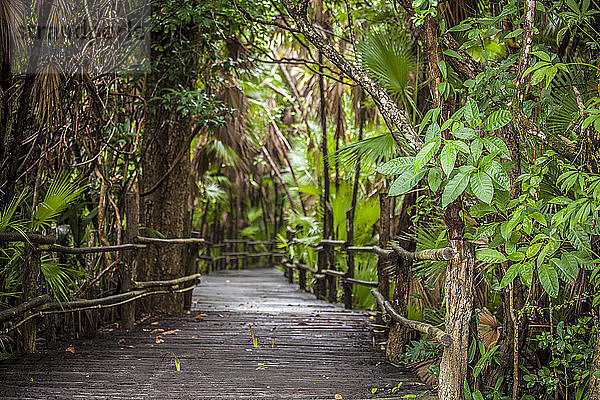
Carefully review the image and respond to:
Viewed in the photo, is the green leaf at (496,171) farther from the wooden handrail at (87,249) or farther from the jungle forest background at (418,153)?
the wooden handrail at (87,249)

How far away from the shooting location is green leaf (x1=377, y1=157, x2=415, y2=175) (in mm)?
2295

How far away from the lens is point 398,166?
2.30 m

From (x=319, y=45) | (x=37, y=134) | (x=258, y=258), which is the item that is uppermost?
(x=319, y=45)

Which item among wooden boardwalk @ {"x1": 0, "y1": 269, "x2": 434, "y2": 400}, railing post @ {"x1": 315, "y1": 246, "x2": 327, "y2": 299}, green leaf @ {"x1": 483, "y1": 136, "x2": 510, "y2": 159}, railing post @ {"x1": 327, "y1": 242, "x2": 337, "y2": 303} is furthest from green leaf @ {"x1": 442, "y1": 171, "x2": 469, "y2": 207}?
railing post @ {"x1": 315, "y1": 246, "x2": 327, "y2": 299}

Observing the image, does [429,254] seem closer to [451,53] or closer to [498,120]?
[498,120]

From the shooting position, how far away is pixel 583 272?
9.32 feet

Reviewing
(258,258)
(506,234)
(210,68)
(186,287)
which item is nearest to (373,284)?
(186,287)

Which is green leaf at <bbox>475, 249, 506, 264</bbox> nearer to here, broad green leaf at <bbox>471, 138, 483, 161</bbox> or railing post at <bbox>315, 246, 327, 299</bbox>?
broad green leaf at <bbox>471, 138, 483, 161</bbox>

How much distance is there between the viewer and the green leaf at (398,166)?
2.29 m

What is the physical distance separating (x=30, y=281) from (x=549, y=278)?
302cm

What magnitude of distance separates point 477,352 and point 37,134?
336 centimetres

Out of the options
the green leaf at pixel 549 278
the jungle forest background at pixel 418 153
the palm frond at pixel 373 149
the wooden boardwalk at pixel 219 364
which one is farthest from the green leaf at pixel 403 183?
the palm frond at pixel 373 149

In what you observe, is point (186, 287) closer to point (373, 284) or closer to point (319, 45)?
point (373, 284)

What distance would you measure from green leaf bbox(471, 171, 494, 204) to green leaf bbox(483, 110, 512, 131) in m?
0.27
